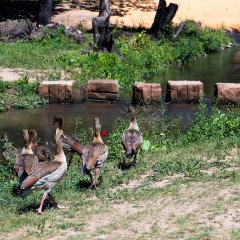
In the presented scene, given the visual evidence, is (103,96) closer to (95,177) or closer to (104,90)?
(104,90)

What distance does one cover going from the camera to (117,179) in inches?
456

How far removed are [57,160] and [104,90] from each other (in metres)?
8.92

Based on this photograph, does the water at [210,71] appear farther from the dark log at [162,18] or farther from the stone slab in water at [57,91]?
the stone slab in water at [57,91]

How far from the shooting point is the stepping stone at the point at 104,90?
19.0m

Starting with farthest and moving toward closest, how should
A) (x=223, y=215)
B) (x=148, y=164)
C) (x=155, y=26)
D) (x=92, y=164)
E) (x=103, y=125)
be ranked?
(x=155, y=26)
(x=103, y=125)
(x=148, y=164)
(x=92, y=164)
(x=223, y=215)

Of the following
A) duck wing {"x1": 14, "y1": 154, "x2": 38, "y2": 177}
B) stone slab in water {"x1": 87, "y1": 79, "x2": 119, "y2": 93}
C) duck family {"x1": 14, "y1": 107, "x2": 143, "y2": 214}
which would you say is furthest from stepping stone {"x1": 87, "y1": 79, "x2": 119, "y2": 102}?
duck wing {"x1": 14, "y1": 154, "x2": 38, "y2": 177}

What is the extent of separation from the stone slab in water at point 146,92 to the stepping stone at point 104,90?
19.4 inches

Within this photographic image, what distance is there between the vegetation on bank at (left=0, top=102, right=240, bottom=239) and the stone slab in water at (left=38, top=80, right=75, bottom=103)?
3.97 m

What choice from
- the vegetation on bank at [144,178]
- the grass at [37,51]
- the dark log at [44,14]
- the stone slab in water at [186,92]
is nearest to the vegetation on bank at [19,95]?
the grass at [37,51]

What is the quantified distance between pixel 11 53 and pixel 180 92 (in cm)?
563

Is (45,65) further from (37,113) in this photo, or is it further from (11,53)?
(37,113)

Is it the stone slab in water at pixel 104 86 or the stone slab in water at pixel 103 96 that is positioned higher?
the stone slab in water at pixel 104 86

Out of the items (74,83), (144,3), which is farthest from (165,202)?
(144,3)

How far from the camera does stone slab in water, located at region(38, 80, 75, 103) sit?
18.9m
